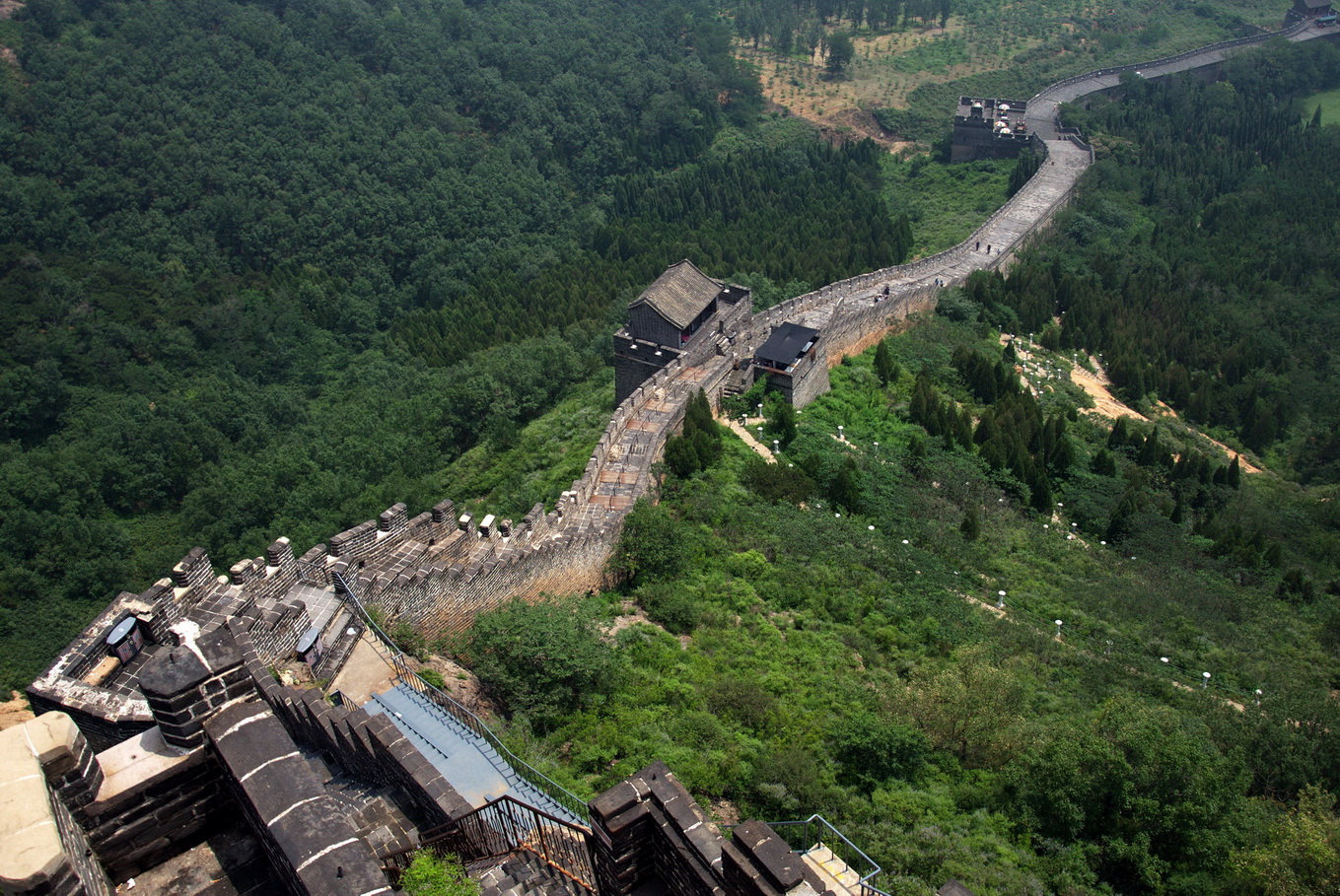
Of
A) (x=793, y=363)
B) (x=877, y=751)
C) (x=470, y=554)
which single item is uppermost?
(x=793, y=363)

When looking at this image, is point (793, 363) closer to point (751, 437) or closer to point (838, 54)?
point (751, 437)

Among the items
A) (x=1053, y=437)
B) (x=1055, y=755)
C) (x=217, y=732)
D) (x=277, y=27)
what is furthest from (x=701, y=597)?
(x=277, y=27)

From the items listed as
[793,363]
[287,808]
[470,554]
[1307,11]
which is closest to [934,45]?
[1307,11]

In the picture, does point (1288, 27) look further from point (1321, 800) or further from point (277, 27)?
point (1321, 800)

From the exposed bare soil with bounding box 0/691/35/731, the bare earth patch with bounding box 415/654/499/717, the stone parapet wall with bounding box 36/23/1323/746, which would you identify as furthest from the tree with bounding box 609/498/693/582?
the exposed bare soil with bounding box 0/691/35/731

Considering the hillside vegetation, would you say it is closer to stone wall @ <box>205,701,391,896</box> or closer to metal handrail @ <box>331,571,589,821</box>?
metal handrail @ <box>331,571,589,821</box>

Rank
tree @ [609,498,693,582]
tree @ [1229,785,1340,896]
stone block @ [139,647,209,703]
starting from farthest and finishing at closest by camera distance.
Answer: tree @ [609,498,693,582], tree @ [1229,785,1340,896], stone block @ [139,647,209,703]
